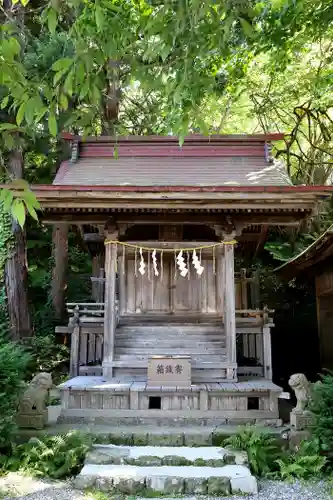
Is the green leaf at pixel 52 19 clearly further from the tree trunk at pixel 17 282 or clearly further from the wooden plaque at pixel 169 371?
the tree trunk at pixel 17 282

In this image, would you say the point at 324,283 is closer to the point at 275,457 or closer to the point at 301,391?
the point at 301,391

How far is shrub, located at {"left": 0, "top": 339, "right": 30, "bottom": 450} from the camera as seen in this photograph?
547cm

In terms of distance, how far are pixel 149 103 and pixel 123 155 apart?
751 cm

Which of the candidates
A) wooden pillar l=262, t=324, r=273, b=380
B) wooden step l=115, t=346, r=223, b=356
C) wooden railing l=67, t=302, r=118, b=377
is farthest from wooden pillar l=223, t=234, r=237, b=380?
wooden railing l=67, t=302, r=118, b=377

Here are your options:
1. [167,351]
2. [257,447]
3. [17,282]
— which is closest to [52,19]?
[257,447]

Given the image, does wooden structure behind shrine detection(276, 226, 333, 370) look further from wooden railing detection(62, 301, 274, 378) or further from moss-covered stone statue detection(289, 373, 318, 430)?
moss-covered stone statue detection(289, 373, 318, 430)

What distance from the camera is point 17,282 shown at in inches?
483

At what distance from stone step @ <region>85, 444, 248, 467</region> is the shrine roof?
17.5ft

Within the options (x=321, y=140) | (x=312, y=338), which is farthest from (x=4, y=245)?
(x=321, y=140)

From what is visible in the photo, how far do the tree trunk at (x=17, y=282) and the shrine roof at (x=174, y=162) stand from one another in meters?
2.54

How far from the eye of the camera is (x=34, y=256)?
17609 mm

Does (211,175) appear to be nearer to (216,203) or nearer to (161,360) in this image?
(216,203)

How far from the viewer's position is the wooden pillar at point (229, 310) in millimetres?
8094

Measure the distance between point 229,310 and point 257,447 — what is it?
2960 millimetres
